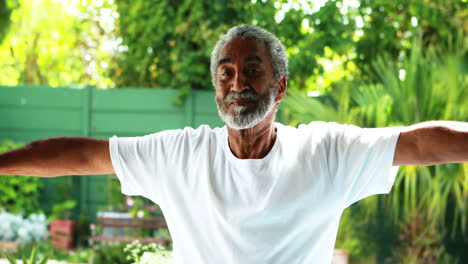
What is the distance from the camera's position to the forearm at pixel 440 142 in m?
1.11

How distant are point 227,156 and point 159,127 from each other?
344 cm

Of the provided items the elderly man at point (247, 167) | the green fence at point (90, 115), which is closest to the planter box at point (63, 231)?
the green fence at point (90, 115)

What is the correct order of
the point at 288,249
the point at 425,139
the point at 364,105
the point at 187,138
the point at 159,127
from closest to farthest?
the point at 425,139 → the point at 288,249 → the point at 187,138 → the point at 364,105 → the point at 159,127

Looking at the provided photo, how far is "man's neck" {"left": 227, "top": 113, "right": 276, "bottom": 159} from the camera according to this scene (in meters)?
1.37

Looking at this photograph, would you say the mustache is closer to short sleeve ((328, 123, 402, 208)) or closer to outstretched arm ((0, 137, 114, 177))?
short sleeve ((328, 123, 402, 208))

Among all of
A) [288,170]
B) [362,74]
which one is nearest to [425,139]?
[288,170]

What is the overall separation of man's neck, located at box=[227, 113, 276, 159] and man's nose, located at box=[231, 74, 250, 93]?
101 millimetres

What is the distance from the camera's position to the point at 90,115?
4.83 metres

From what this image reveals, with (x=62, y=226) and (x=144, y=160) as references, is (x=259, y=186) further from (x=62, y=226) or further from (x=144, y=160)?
(x=62, y=226)

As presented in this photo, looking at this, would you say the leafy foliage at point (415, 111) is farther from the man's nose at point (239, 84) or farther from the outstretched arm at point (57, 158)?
the outstretched arm at point (57, 158)

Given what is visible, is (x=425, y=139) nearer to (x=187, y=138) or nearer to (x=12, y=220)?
(x=187, y=138)

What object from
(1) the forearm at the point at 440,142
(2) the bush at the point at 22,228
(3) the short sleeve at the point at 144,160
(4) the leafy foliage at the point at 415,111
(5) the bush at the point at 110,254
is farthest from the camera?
(2) the bush at the point at 22,228

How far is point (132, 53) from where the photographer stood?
5.03 metres

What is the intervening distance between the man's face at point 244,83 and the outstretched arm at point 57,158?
296 millimetres
